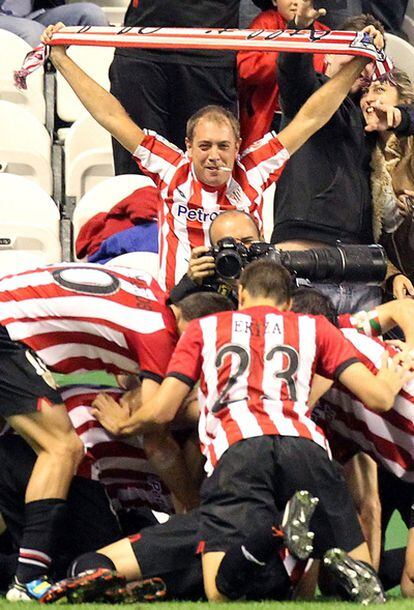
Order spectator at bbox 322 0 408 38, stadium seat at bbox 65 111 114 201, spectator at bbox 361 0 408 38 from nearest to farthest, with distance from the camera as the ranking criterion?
stadium seat at bbox 65 111 114 201 < spectator at bbox 322 0 408 38 < spectator at bbox 361 0 408 38

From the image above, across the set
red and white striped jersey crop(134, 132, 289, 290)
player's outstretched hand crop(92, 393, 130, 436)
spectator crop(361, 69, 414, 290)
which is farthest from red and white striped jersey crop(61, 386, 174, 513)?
spectator crop(361, 69, 414, 290)

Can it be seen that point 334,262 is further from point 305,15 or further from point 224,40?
point 305,15

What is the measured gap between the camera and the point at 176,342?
5344mm

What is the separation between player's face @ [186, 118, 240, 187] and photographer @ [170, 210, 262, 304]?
18.6 inches

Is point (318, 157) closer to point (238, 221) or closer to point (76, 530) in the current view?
point (238, 221)

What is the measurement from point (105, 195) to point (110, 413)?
2.37m

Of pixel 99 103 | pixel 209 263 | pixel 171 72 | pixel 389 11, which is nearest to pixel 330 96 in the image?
pixel 99 103

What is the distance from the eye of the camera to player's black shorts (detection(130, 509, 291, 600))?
195 inches

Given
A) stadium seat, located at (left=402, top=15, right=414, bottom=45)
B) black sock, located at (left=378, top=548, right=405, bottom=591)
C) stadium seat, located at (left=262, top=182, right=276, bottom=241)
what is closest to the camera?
black sock, located at (left=378, top=548, right=405, bottom=591)

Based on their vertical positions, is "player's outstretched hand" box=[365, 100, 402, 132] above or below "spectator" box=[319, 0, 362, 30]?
below

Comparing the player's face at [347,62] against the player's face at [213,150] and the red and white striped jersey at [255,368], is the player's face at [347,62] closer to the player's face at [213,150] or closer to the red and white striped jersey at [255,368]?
the player's face at [213,150]

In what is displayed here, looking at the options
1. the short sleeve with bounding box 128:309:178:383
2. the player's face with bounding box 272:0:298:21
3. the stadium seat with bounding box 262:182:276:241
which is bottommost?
the stadium seat with bounding box 262:182:276:241

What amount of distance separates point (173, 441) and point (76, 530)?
1.46ft

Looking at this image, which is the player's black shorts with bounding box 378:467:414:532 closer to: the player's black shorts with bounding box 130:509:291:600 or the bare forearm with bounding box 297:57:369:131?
the player's black shorts with bounding box 130:509:291:600
